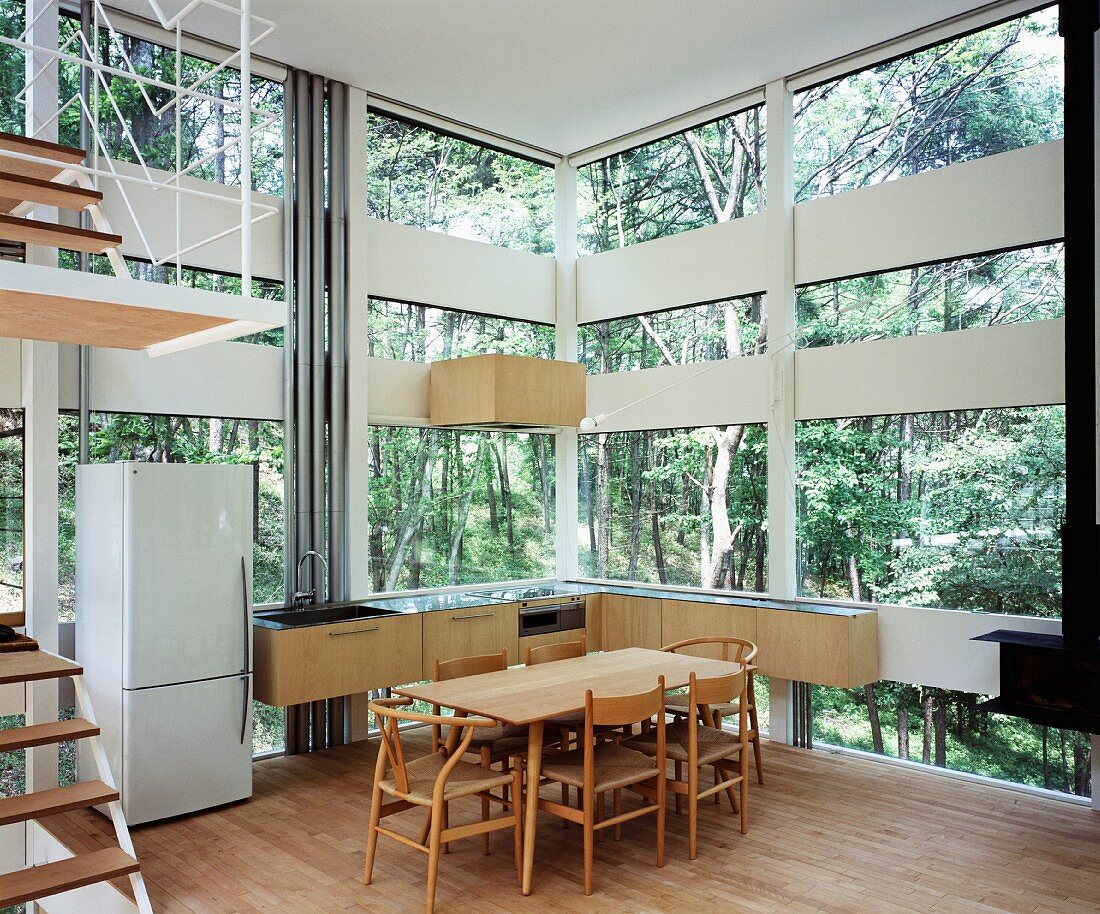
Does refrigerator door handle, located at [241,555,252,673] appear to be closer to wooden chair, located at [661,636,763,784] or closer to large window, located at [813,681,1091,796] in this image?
wooden chair, located at [661,636,763,784]

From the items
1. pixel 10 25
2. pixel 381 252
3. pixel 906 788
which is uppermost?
pixel 10 25

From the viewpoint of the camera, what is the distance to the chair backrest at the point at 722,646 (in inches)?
209

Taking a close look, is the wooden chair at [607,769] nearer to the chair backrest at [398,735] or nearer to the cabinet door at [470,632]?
the chair backrest at [398,735]

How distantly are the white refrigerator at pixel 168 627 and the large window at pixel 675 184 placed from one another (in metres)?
3.86

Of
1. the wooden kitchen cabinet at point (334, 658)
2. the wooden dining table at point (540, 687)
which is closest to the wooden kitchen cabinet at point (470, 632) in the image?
the wooden kitchen cabinet at point (334, 658)

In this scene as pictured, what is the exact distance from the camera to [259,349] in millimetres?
5820

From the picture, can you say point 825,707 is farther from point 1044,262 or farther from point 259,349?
point 259,349

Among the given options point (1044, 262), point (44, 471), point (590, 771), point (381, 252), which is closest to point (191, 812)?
point (44, 471)

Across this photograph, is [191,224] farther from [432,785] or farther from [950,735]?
[950,735]

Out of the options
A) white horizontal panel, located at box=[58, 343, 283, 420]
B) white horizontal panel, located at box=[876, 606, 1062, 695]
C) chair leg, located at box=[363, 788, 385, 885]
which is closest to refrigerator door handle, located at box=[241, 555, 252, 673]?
white horizontal panel, located at box=[58, 343, 283, 420]

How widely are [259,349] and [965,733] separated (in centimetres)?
493

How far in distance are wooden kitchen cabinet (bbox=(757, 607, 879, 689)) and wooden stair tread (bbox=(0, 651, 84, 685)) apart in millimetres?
3908

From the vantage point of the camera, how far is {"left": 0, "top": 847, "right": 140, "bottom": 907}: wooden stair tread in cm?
318

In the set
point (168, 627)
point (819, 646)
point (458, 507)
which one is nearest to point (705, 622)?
point (819, 646)
